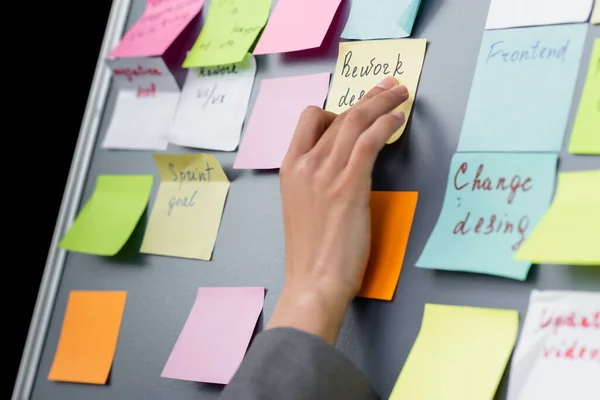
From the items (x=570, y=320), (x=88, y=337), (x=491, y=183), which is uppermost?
(x=491, y=183)

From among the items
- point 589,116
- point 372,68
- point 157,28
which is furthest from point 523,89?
point 157,28

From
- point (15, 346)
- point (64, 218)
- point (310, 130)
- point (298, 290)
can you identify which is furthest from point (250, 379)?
point (15, 346)

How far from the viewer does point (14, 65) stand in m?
1.20

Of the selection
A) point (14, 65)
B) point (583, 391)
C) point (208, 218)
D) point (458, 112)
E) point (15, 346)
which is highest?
point (14, 65)

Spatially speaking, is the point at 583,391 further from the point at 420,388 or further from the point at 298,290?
the point at 298,290

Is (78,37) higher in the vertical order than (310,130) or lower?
higher

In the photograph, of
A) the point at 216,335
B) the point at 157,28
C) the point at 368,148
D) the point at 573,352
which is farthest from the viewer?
the point at 157,28

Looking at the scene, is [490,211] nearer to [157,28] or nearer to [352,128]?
[352,128]

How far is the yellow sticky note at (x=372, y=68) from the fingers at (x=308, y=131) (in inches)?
1.9

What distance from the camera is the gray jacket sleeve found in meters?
0.57

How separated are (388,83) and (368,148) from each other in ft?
0.28

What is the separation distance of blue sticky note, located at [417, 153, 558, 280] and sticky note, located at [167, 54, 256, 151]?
31 centimetres

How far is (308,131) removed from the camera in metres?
0.67

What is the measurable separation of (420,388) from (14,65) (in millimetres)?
917
